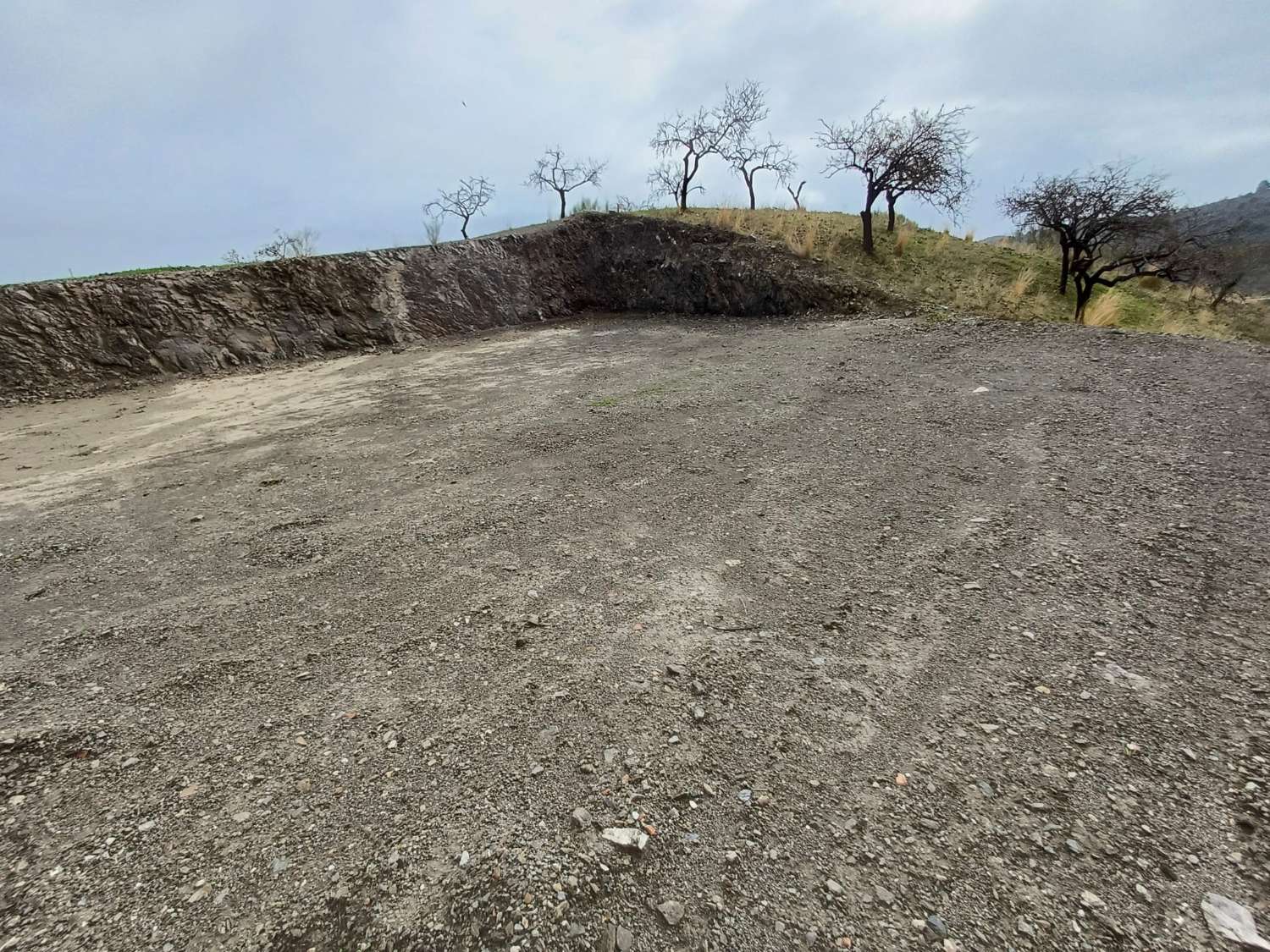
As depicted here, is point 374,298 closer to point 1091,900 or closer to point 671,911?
point 671,911

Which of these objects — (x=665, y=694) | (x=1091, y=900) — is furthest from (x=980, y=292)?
(x=1091, y=900)

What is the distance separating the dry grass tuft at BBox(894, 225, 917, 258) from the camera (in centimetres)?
1315

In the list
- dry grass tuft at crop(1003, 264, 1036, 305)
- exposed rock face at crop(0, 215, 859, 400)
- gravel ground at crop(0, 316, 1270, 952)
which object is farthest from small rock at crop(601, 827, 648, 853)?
dry grass tuft at crop(1003, 264, 1036, 305)

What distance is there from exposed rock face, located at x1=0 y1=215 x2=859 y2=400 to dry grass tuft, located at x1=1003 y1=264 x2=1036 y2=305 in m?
2.97

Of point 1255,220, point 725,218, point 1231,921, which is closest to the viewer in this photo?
point 1231,921

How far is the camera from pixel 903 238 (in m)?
13.3

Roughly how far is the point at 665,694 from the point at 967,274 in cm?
1341

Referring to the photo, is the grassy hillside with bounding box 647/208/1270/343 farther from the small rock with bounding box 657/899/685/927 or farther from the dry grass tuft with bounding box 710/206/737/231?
the small rock with bounding box 657/899/685/927

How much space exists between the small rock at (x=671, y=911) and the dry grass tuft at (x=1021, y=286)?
483 inches

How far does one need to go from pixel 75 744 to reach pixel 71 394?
10.9 metres

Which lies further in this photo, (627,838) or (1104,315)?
(1104,315)

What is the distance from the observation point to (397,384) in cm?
898

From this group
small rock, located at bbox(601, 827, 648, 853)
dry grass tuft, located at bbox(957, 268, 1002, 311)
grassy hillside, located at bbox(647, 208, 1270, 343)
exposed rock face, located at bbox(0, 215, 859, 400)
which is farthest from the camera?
grassy hillside, located at bbox(647, 208, 1270, 343)

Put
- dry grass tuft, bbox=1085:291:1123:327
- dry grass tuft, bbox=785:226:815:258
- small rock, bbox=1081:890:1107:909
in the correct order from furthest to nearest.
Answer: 1. dry grass tuft, bbox=785:226:815:258
2. dry grass tuft, bbox=1085:291:1123:327
3. small rock, bbox=1081:890:1107:909
